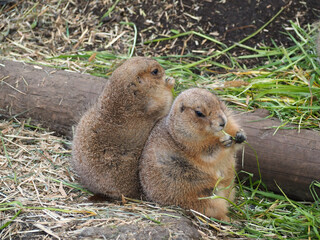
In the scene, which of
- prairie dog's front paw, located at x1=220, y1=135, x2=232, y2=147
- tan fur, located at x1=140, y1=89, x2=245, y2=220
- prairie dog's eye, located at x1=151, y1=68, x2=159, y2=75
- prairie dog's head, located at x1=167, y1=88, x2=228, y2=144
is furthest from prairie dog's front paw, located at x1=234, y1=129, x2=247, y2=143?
prairie dog's eye, located at x1=151, y1=68, x2=159, y2=75

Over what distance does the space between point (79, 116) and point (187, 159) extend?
2085 millimetres

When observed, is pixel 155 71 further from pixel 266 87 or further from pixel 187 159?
pixel 266 87

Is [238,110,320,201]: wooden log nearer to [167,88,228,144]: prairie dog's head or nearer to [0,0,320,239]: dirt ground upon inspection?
[167,88,228,144]: prairie dog's head

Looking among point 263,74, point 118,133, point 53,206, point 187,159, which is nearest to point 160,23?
point 263,74

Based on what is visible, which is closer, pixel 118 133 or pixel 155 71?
pixel 118 133

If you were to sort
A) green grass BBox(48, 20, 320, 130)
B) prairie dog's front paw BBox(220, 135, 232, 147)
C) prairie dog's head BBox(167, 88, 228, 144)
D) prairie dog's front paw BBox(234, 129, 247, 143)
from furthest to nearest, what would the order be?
green grass BBox(48, 20, 320, 130) → prairie dog's front paw BBox(234, 129, 247, 143) → prairie dog's front paw BBox(220, 135, 232, 147) → prairie dog's head BBox(167, 88, 228, 144)

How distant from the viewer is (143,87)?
225 inches

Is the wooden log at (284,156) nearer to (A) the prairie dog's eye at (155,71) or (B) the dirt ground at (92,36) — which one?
(B) the dirt ground at (92,36)

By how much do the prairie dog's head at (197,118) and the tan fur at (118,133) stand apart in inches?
19.8

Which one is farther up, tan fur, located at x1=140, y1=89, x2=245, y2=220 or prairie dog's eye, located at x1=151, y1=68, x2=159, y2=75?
prairie dog's eye, located at x1=151, y1=68, x2=159, y2=75

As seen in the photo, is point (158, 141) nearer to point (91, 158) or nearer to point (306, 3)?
point (91, 158)

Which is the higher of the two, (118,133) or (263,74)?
(263,74)

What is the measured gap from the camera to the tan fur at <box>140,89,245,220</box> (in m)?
5.19

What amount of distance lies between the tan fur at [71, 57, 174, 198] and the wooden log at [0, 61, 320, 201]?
1091 millimetres
